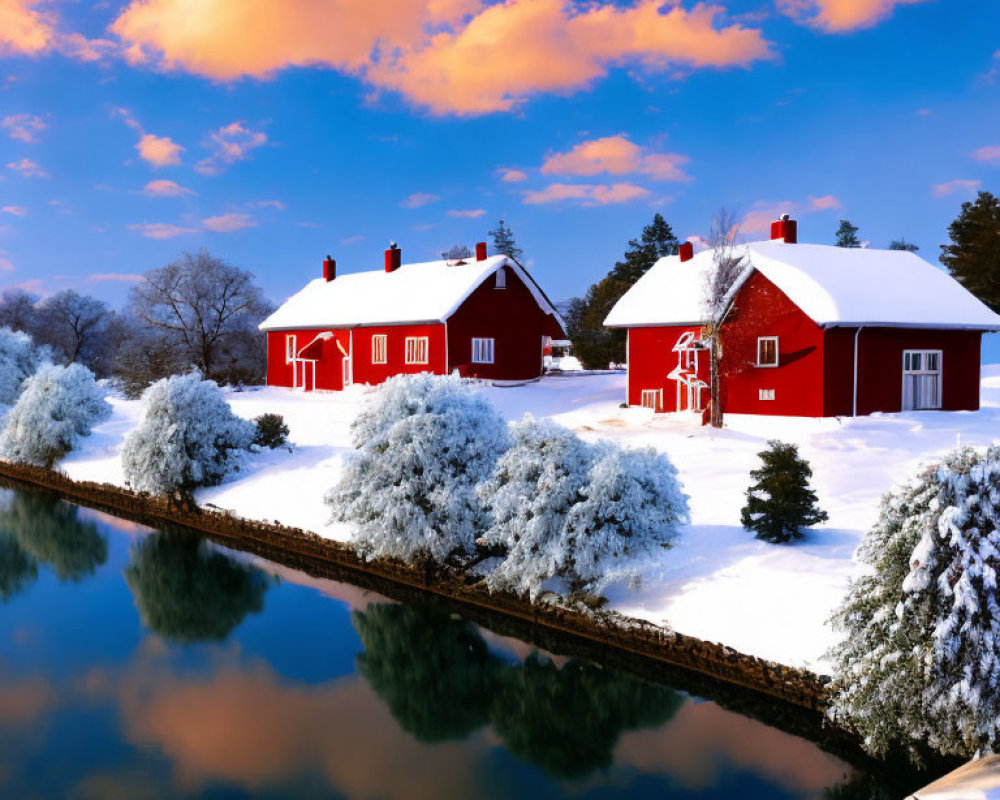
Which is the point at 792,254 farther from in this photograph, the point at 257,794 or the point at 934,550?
the point at 257,794

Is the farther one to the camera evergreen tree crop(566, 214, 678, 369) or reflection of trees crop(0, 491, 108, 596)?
evergreen tree crop(566, 214, 678, 369)

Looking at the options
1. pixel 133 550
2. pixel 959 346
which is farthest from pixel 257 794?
pixel 959 346

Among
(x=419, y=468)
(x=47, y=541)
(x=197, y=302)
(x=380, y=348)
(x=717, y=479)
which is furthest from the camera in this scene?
(x=197, y=302)

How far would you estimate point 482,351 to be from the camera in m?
39.8

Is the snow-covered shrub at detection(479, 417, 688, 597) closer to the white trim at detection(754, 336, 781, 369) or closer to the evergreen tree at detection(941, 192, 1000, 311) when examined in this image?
the white trim at detection(754, 336, 781, 369)

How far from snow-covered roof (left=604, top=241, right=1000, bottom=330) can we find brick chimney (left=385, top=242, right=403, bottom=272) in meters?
15.4

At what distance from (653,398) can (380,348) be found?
14.1 meters

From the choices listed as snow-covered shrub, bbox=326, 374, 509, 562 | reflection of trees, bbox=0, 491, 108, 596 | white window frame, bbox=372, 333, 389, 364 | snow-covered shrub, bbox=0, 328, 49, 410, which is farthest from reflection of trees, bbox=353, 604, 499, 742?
snow-covered shrub, bbox=0, 328, 49, 410

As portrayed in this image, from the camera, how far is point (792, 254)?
100ft

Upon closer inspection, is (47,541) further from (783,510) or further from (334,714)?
(783,510)

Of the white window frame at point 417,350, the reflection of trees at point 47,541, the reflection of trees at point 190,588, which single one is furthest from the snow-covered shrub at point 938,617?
the white window frame at point 417,350

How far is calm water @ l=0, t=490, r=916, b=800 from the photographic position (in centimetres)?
1105

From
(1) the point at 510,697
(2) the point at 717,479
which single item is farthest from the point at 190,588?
(2) the point at 717,479

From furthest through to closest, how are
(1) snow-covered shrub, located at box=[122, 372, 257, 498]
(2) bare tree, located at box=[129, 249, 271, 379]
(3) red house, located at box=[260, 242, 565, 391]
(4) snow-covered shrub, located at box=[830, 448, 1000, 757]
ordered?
(2) bare tree, located at box=[129, 249, 271, 379]
(3) red house, located at box=[260, 242, 565, 391]
(1) snow-covered shrub, located at box=[122, 372, 257, 498]
(4) snow-covered shrub, located at box=[830, 448, 1000, 757]
